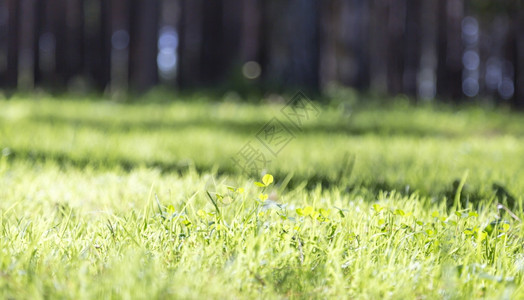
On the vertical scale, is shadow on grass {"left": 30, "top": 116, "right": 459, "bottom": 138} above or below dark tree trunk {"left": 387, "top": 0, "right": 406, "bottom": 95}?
below

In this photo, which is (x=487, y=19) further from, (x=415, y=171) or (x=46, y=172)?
(x=46, y=172)

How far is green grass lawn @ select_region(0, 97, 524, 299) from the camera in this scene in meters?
1.17

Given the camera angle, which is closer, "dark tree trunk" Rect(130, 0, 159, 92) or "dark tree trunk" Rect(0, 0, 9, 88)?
"dark tree trunk" Rect(130, 0, 159, 92)

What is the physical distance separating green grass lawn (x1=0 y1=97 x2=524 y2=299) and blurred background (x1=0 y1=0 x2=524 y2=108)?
417cm

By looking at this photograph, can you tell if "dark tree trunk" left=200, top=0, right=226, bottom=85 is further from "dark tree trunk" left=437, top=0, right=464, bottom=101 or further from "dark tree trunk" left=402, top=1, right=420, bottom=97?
"dark tree trunk" left=437, top=0, right=464, bottom=101

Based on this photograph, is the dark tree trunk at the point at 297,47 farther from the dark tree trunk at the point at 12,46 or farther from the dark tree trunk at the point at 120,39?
the dark tree trunk at the point at 12,46

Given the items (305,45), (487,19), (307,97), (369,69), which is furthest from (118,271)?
(487,19)

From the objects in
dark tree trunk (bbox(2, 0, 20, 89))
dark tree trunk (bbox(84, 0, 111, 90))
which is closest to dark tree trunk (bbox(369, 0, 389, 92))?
dark tree trunk (bbox(84, 0, 111, 90))

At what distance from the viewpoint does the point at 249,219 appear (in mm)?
1508

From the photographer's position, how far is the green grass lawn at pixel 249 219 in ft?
3.83

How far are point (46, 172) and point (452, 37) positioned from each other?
7000mm

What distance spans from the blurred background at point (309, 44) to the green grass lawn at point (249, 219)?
4.17 m

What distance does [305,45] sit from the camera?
7.51 metres

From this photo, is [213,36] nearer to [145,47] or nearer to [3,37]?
[145,47]
